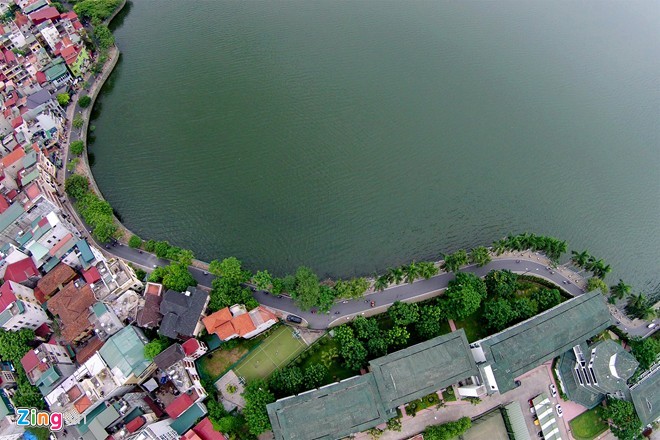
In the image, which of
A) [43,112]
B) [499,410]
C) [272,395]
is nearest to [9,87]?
[43,112]

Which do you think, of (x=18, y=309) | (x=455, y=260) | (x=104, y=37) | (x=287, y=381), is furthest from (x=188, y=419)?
(x=104, y=37)

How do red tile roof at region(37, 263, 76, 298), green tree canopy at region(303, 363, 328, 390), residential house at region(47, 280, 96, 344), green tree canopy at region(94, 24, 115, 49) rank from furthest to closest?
1. green tree canopy at region(94, 24, 115, 49)
2. red tile roof at region(37, 263, 76, 298)
3. residential house at region(47, 280, 96, 344)
4. green tree canopy at region(303, 363, 328, 390)

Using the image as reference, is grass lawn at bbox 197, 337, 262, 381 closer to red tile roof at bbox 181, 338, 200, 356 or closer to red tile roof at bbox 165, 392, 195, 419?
red tile roof at bbox 181, 338, 200, 356

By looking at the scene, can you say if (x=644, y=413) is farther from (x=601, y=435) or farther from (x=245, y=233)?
(x=245, y=233)

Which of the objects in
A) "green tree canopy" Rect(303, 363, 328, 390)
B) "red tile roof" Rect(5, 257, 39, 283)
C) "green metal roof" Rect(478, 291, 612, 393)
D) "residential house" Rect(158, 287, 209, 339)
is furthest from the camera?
"red tile roof" Rect(5, 257, 39, 283)

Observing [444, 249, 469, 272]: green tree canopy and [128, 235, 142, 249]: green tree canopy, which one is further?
[128, 235, 142, 249]: green tree canopy

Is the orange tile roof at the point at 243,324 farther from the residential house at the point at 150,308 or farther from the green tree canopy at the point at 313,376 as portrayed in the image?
the residential house at the point at 150,308

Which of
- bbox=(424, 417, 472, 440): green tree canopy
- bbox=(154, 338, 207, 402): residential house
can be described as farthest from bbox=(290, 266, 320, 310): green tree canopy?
bbox=(424, 417, 472, 440): green tree canopy
